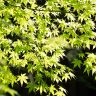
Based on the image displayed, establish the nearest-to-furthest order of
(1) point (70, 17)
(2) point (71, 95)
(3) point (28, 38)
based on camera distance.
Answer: (3) point (28, 38) < (1) point (70, 17) < (2) point (71, 95)

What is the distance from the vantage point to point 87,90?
622cm

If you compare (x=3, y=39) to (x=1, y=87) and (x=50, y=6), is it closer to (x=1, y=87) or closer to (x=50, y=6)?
A: (x=50, y=6)

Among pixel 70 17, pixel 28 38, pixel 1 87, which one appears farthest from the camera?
pixel 70 17

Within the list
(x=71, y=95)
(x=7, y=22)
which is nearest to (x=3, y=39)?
(x=7, y=22)

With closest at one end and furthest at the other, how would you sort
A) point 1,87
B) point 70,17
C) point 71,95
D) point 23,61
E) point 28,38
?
point 1,87 < point 23,61 < point 28,38 < point 70,17 < point 71,95

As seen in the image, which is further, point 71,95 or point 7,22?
point 71,95

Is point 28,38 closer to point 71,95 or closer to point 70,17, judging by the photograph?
point 70,17

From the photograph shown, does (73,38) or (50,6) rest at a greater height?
(50,6)

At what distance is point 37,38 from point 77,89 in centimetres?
263

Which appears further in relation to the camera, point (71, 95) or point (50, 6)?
point (71, 95)

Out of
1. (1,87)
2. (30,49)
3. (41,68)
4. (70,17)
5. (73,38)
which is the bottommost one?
(1,87)

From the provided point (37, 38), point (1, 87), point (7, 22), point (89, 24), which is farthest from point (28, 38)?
point (1, 87)

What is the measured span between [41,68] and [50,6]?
103 centimetres

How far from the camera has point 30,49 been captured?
3.85 meters
